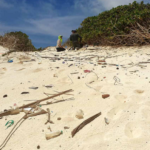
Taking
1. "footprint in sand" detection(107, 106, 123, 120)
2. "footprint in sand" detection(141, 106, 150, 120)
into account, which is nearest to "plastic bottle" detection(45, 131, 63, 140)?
"footprint in sand" detection(107, 106, 123, 120)

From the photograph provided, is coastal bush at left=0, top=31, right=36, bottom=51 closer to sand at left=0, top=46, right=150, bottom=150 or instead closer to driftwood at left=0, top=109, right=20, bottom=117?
sand at left=0, top=46, right=150, bottom=150

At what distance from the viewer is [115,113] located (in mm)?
1814

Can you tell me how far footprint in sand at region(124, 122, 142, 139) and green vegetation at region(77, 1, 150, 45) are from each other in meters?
5.40

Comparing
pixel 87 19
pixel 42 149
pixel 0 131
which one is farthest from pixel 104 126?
pixel 87 19

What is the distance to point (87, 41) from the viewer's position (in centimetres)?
953

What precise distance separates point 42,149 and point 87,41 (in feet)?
28.5

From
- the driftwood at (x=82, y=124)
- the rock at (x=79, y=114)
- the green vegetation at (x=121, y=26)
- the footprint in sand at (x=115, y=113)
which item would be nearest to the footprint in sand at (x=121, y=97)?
the footprint in sand at (x=115, y=113)

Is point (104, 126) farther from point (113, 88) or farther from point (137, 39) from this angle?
point (137, 39)

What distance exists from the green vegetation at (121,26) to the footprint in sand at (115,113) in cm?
Result: 511

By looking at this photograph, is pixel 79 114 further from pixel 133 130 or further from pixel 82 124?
pixel 133 130

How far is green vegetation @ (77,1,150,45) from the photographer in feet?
21.7

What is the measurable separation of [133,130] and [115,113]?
336 mm

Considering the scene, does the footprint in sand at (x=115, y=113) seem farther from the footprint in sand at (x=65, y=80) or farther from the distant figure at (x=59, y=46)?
the distant figure at (x=59, y=46)

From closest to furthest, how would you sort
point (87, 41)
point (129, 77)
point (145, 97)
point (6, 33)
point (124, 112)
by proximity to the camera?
point (124, 112) → point (145, 97) → point (129, 77) → point (87, 41) → point (6, 33)
